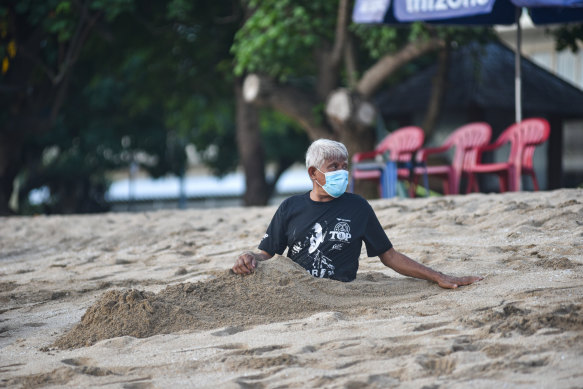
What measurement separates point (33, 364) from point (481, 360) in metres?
2.04

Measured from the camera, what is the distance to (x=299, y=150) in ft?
67.8

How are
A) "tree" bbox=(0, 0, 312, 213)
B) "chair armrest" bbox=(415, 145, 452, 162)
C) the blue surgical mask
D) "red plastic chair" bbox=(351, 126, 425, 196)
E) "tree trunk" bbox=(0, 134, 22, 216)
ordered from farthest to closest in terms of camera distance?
"tree" bbox=(0, 0, 312, 213) → "tree trunk" bbox=(0, 134, 22, 216) → "red plastic chair" bbox=(351, 126, 425, 196) → "chair armrest" bbox=(415, 145, 452, 162) → the blue surgical mask

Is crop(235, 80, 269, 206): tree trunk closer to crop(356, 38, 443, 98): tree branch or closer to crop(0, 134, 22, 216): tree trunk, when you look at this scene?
crop(356, 38, 443, 98): tree branch

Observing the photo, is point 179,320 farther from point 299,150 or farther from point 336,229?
point 299,150

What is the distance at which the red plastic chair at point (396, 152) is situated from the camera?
32.4ft

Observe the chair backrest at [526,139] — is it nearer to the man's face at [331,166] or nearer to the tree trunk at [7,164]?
the man's face at [331,166]

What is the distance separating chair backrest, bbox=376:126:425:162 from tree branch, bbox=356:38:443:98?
4.95 feet

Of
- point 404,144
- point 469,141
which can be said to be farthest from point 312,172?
point 404,144

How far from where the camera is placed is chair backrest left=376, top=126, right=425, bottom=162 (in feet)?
33.0

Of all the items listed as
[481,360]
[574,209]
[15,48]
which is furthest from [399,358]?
[15,48]

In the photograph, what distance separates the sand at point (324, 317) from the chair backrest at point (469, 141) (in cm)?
328

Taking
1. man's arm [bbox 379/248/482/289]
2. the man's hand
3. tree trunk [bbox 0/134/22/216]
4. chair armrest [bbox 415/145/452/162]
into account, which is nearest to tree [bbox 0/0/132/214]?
tree trunk [bbox 0/134/22/216]

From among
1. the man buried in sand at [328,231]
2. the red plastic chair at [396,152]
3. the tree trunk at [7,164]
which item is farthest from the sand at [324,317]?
the tree trunk at [7,164]

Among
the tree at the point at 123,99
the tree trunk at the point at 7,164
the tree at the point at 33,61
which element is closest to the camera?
the tree at the point at 33,61
